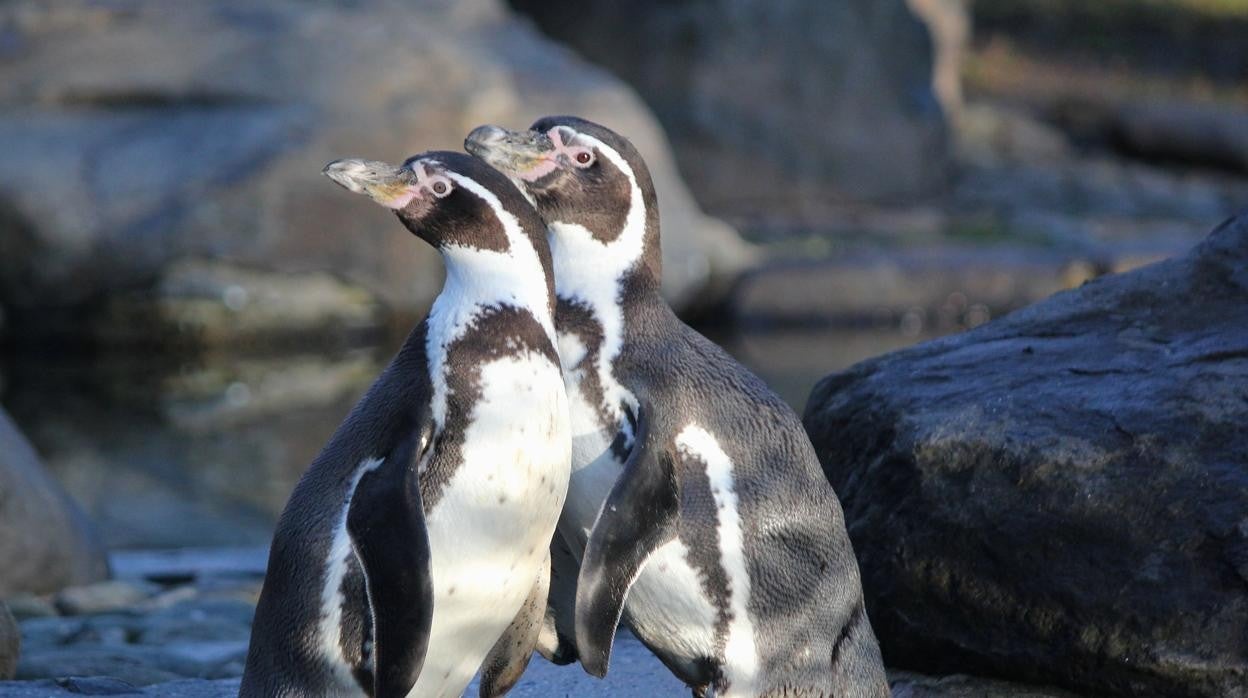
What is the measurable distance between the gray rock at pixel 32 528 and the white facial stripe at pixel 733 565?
3040mm

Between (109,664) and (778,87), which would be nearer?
(109,664)

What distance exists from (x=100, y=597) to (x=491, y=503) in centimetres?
304

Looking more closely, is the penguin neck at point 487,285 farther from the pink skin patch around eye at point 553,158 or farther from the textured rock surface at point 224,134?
the textured rock surface at point 224,134

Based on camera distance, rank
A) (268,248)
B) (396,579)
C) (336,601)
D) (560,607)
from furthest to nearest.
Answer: (268,248)
(560,607)
(336,601)
(396,579)

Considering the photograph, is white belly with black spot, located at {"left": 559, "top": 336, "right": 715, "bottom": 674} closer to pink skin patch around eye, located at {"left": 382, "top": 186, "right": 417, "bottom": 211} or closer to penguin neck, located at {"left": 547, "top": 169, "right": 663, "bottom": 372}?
penguin neck, located at {"left": 547, "top": 169, "right": 663, "bottom": 372}

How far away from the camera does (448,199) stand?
3.49 m

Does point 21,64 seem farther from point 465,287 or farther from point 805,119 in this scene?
point 465,287

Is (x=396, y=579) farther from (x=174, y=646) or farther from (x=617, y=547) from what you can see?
(x=174, y=646)

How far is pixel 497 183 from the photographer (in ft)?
11.6

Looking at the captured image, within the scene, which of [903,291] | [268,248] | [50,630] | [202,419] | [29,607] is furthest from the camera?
[903,291]

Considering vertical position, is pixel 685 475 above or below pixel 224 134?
above

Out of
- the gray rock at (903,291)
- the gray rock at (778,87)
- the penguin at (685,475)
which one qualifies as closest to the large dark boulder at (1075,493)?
the penguin at (685,475)

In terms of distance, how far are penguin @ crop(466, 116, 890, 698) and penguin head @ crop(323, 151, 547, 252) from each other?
0.75 feet

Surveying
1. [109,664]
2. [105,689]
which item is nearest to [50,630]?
[109,664]
